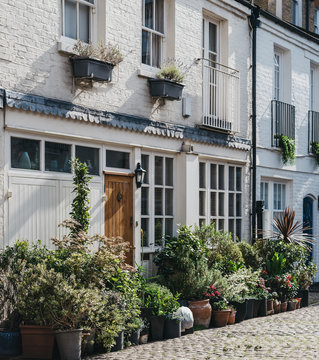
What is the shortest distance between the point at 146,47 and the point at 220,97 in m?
2.33

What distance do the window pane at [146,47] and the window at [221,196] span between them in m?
2.51

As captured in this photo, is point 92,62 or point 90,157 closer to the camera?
point 92,62

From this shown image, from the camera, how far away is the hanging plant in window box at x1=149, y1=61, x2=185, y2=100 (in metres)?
11.6

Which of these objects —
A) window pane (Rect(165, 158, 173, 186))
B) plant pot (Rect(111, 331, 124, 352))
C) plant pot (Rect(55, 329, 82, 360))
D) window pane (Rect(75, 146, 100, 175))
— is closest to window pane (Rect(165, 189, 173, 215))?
window pane (Rect(165, 158, 173, 186))

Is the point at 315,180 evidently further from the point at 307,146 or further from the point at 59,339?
the point at 59,339

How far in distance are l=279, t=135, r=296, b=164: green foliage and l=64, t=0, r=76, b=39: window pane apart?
7.14m

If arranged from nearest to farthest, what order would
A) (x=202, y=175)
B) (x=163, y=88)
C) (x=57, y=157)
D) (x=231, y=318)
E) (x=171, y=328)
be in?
1. (x=171, y=328)
2. (x=57, y=157)
3. (x=231, y=318)
4. (x=163, y=88)
5. (x=202, y=175)

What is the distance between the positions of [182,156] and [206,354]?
486cm

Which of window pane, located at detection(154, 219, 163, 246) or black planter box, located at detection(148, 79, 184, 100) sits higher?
black planter box, located at detection(148, 79, 184, 100)

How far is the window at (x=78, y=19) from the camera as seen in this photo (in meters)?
10.2

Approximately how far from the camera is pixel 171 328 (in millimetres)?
9617

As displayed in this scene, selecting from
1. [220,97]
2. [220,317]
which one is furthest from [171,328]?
[220,97]

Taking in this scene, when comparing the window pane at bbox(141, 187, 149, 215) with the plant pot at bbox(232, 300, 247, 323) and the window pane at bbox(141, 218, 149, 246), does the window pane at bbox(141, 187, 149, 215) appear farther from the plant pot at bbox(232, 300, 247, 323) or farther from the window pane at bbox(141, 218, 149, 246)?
the plant pot at bbox(232, 300, 247, 323)

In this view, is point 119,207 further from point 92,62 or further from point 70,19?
point 70,19
